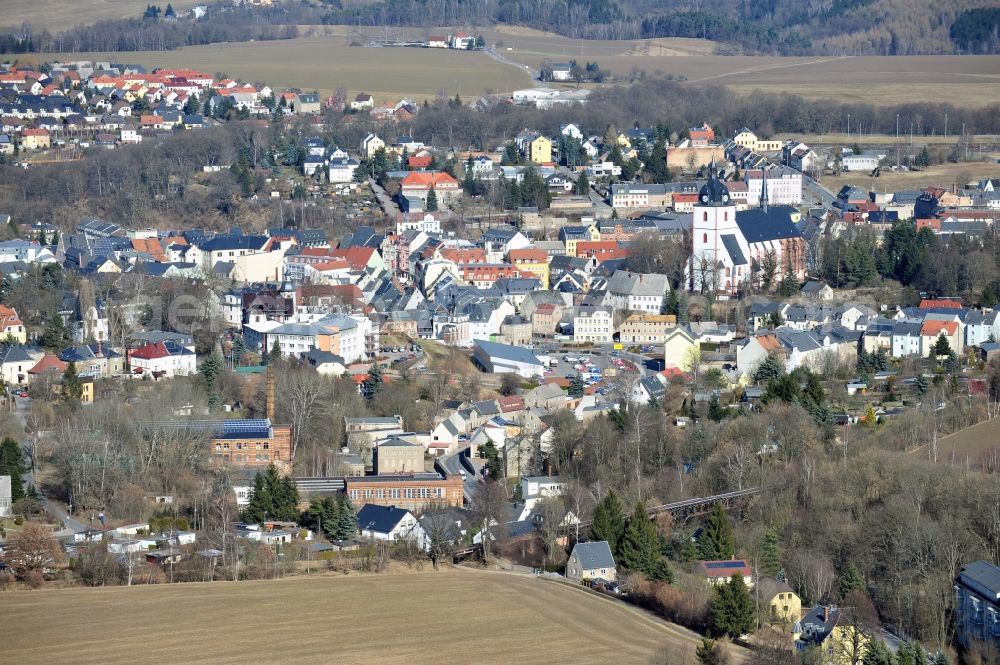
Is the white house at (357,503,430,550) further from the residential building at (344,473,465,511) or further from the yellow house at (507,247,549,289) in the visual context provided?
the yellow house at (507,247,549,289)

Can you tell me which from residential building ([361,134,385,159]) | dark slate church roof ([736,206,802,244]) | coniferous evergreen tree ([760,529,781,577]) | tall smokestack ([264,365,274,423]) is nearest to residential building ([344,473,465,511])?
tall smokestack ([264,365,274,423])

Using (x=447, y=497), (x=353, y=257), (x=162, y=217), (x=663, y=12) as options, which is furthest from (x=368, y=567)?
(x=663, y=12)

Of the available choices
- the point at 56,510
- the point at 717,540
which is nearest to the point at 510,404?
the point at 717,540

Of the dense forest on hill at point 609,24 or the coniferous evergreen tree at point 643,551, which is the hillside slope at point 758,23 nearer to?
the dense forest on hill at point 609,24

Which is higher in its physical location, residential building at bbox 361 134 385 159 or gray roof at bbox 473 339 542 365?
residential building at bbox 361 134 385 159

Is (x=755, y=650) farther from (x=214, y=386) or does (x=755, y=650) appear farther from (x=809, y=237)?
(x=809, y=237)

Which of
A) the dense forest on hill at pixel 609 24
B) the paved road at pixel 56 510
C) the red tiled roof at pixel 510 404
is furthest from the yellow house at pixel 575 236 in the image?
the dense forest on hill at pixel 609 24
